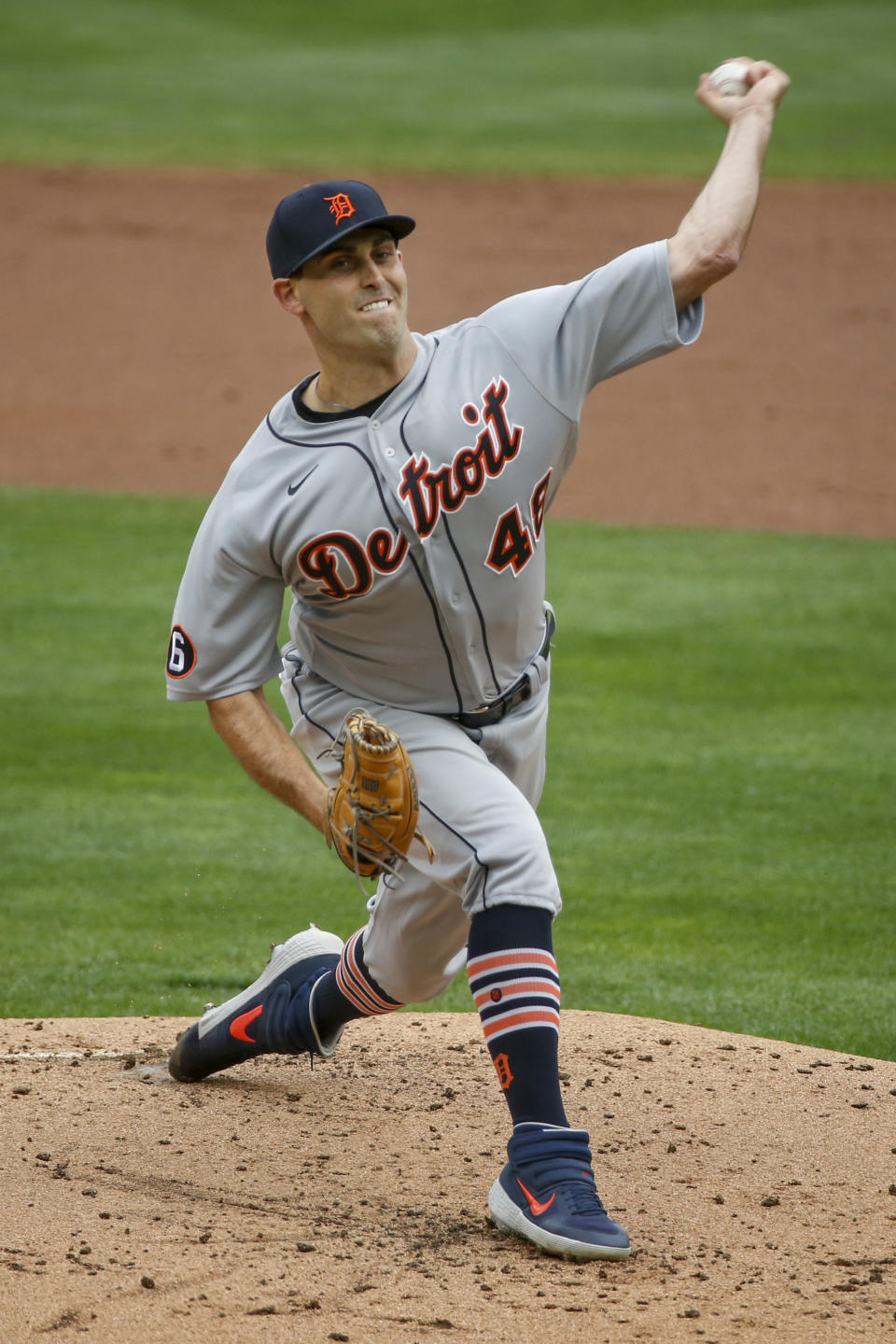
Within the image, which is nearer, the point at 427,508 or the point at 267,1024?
the point at 427,508

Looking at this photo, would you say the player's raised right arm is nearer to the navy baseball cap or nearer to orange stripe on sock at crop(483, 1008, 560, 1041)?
orange stripe on sock at crop(483, 1008, 560, 1041)

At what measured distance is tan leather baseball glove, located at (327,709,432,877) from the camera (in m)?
3.18

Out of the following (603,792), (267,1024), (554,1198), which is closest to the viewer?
(554,1198)

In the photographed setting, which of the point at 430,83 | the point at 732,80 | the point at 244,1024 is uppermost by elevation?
the point at 430,83

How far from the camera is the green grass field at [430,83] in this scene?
22.4 m

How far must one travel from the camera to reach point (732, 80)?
3.59 m

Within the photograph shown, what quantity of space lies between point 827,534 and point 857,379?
12.8 feet

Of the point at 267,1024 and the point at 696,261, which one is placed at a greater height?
the point at 696,261

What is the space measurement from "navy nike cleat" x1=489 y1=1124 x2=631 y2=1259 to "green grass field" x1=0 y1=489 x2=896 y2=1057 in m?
1.76

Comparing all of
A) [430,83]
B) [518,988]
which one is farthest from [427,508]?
[430,83]

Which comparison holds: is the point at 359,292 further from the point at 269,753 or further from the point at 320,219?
the point at 269,753

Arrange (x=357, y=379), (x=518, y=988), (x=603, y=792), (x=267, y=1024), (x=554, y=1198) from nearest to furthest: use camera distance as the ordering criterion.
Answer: (x=554, y=1198) → (x=518, y=988) → (x=357, y=379) → (x=267, y=1024) → (x=603, y=792)

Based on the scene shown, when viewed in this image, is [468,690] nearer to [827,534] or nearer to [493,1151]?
[493,1151]

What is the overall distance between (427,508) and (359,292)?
1.44 feet
